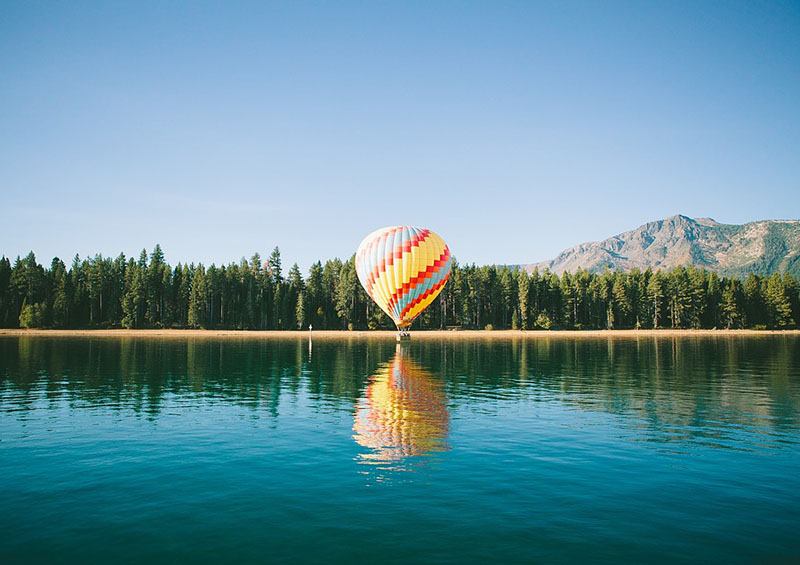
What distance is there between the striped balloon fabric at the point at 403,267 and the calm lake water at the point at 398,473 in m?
40.1

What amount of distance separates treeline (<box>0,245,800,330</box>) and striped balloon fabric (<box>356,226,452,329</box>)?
59.6 m

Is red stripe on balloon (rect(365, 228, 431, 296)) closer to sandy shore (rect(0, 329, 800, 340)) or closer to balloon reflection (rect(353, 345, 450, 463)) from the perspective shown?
balloon reflection (rect(353, 345, 450, 463))

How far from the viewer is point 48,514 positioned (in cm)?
1339

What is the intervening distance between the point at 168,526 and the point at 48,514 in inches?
138

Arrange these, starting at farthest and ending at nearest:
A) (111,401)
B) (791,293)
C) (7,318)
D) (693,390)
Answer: (791,293)
(7,318)
(693,390)
(111,401)

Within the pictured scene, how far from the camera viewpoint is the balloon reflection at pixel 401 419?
66.4 feet

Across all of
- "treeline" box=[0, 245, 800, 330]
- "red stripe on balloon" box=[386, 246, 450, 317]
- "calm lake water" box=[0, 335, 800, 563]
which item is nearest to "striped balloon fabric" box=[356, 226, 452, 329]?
"red stripe on balloon" box=[386, 246, 450, 317]

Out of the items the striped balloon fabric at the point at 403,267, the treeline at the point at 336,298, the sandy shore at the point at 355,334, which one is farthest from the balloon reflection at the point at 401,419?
the treeline at the point at 336,298

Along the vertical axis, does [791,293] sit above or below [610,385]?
above

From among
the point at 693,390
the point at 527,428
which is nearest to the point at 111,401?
the point at 527,428

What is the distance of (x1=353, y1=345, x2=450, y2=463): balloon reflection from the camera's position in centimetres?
2023

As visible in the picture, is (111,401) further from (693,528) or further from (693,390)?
(693,390)

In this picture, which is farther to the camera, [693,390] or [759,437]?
[693,390]

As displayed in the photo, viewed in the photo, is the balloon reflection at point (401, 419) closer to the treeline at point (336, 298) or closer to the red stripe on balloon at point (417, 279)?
the red stripe on balloon at point (417, 279)
